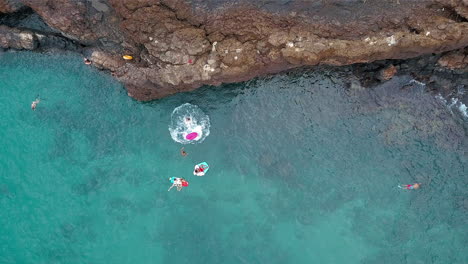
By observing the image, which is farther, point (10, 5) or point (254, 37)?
point (10, 5)

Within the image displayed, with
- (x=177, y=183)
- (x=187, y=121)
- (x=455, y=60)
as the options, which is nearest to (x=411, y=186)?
(x=455, y=60)

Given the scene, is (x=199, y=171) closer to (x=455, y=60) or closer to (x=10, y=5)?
(x=10, y=5)

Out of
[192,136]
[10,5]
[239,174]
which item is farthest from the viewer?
[10,5]

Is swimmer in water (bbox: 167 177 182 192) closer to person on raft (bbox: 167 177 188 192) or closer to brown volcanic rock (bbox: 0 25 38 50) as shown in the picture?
person on raft (bbox: 167 177 188 192)

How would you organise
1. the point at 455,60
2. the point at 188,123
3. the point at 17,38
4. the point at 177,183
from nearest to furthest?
the point at 177,183, the point at 455,60, the point at 188,123, the point at 17,38

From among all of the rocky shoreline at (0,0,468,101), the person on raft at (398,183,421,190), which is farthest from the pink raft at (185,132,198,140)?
the person on raft at (398,183,421,190)

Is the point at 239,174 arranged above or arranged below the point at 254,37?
below

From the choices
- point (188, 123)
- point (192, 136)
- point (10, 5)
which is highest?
point (10, 5)

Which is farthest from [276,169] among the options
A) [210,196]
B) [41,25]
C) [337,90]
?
[41,25]
